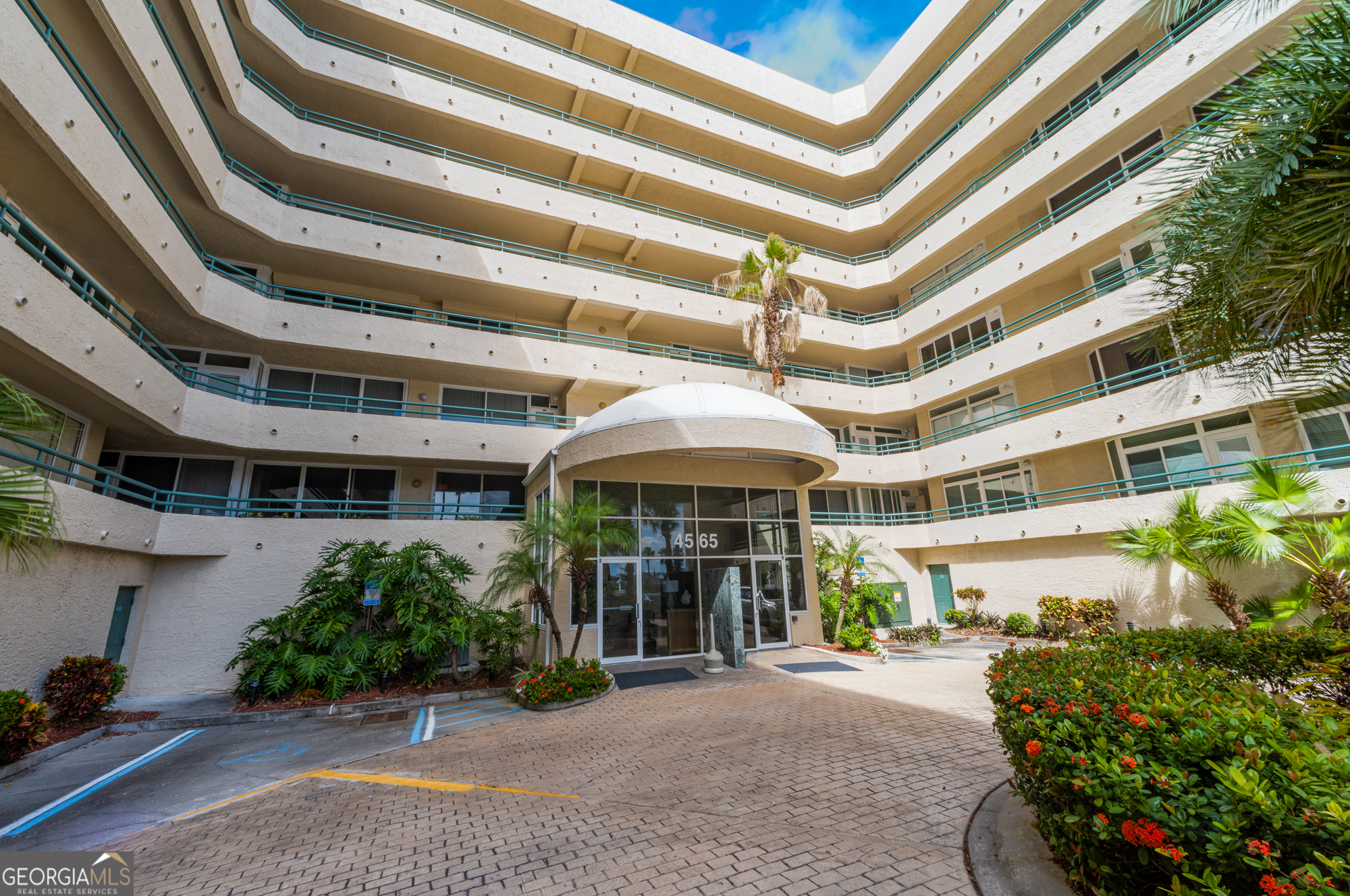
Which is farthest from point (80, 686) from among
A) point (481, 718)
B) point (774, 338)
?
point (774, 338)

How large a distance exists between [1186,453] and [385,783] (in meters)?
21.4

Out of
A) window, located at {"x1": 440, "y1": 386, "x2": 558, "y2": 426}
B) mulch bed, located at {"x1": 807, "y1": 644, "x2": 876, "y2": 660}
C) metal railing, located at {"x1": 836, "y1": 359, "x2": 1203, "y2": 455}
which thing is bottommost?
mulch bed, located at {"x1": 807, "y1": 644, "x2": 876, "y2": 660}

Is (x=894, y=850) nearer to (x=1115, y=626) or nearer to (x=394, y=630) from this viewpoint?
(x=394, y=630)

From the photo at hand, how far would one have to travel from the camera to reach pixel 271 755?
841 cm

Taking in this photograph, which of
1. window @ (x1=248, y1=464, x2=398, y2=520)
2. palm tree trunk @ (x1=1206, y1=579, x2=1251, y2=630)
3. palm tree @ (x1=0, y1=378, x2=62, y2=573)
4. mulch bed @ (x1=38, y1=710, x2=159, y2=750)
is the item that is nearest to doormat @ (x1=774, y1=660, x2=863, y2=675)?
palm tree trunk @ (x1=1206, y1=579, x2=1251, y2=630)

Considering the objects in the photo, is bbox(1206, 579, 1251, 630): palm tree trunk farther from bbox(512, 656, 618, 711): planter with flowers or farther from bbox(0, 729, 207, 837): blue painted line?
bbox(0, 729, 207, 837): blue painted line

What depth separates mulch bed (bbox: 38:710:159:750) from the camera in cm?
903

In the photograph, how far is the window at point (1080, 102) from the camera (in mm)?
18750

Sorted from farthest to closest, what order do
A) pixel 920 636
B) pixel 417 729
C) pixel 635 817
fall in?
pixel 920 636 → pixel 417 729 → pixel 635 817

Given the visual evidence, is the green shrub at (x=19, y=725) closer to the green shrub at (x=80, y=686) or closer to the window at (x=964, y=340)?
the green shrub at (x=80, y=686)

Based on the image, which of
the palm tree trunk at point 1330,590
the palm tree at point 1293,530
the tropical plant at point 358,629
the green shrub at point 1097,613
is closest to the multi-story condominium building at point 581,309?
the green shrub at point 1097,613

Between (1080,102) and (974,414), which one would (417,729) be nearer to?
(974,414)

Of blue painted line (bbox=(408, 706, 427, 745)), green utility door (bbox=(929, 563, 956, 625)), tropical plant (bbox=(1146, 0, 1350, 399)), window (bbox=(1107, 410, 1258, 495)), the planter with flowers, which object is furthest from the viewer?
green utility door (bbox=(929, 563, 956, 625))

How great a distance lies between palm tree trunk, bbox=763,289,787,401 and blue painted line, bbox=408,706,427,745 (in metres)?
15.2
